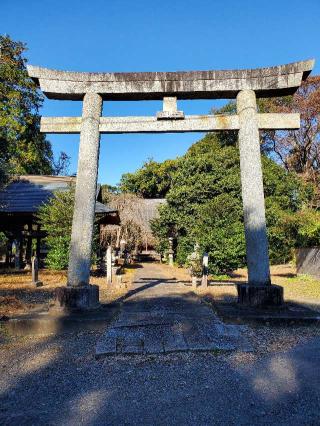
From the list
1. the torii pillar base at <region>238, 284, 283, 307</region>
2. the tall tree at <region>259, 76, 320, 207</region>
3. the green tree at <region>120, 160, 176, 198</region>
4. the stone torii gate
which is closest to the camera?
the torii pillar base at <region>238, 284, 283, 307</region>

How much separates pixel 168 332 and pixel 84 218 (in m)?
2.45

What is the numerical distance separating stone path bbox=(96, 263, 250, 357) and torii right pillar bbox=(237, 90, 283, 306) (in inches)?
31.8

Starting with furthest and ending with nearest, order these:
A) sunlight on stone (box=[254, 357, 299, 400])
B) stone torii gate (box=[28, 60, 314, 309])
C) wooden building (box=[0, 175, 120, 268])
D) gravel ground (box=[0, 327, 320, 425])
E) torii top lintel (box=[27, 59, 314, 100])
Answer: wooden building (box=[0, 175, 120, 268])
torii top lintel (box=[27, 59, 314, 100])
stone torii gate (box=[28, 60, 314, 309])
sunlight on stone (box=[254, 357, 299, 400])
gravel ground (box=[0, 327, 320, 425])

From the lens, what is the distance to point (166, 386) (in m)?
3.34

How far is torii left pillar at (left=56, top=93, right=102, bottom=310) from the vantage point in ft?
18.8

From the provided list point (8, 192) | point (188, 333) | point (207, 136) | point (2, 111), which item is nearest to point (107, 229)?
point (8, 192)

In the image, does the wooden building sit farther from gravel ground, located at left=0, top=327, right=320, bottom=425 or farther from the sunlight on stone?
the sunlight on stone

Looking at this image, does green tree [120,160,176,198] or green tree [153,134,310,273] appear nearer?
green tree [153,134,310,273]

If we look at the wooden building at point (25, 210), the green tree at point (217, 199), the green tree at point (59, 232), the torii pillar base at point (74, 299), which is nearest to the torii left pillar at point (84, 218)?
the torii pillar base at point (74, 299)

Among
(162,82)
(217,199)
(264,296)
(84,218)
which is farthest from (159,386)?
(217,199)

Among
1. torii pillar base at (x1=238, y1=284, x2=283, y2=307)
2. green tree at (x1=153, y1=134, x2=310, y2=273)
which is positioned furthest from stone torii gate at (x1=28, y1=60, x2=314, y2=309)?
green tree at (x1=153, y1=134, x2=310, y2=273)

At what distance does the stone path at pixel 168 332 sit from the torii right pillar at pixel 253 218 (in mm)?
807

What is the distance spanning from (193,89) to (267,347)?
15.0ft

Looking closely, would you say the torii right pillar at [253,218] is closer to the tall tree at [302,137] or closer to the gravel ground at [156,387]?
the gravel ground at [156,387]
